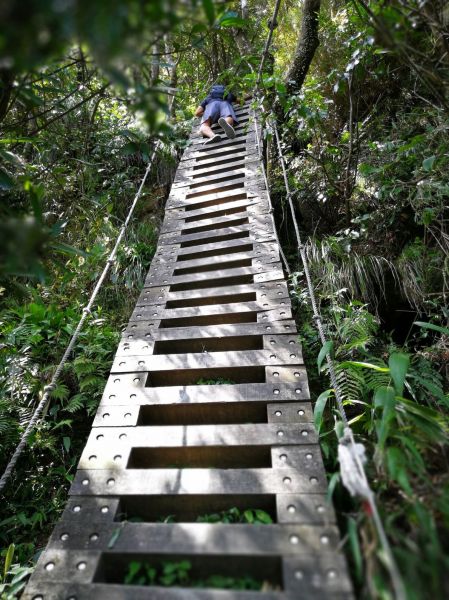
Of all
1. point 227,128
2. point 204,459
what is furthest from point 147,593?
point 227,128

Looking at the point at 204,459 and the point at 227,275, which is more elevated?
the point at 227,275

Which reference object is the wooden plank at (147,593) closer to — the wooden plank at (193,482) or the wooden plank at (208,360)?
the wooden plank at (193,482)

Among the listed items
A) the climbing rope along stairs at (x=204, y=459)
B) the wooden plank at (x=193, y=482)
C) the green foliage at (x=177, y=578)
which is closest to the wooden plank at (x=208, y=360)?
the climbing rope along stairs at (x=204, y=459)

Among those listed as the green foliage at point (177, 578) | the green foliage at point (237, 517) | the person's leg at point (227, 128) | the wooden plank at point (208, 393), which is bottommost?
the green foliage at point (177, 578)

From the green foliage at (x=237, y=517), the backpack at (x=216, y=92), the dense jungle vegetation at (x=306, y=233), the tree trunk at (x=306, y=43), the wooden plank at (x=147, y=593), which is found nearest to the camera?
the dense jungle vegetation at (x=306, y=233)

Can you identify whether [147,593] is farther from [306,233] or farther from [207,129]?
[207,129]

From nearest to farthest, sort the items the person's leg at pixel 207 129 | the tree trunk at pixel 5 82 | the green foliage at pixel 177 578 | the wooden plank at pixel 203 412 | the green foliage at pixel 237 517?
the green foliage at pixel 177 578, the green foliage at pixel 237 517, the tree trunk at pixel 5 82, the wooden plank at pixel 203 412, the person's leg at pixel 207 129

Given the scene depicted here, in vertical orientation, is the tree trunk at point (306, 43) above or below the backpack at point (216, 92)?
below

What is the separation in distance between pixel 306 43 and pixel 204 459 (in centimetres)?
526

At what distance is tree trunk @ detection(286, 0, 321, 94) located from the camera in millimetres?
4562

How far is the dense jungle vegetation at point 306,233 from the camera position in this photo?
32.7 inches

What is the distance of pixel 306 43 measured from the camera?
15.3ft

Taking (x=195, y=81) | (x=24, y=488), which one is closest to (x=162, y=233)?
(x=24, y=488)

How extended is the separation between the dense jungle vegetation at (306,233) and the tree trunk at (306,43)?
2 cm
